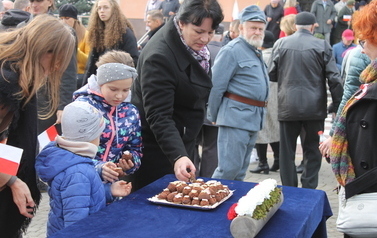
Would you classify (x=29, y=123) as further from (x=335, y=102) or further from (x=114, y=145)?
(x=335, y=102)

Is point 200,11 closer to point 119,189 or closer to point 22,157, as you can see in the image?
point 119,189

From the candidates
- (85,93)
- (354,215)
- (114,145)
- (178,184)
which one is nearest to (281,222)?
(354,215)

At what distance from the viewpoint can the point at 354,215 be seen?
114 inches

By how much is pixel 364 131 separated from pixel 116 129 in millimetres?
1463

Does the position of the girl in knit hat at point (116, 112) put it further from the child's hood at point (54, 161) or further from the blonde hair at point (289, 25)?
the blonde hair at point (289, 25)

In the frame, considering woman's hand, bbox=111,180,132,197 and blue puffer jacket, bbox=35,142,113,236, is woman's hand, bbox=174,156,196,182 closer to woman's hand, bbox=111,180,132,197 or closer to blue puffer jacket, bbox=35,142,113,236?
woman's hand, bbox=111,180,132,197

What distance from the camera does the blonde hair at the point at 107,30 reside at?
618cm

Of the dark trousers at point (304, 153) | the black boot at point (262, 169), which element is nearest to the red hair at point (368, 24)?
the dark trousers at point (304, 153)

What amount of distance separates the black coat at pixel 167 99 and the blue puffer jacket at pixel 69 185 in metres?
0.53

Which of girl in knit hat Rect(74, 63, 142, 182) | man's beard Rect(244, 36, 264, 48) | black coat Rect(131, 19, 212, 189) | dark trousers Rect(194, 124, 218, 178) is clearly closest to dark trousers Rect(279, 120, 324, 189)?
dark trousers Rect(194, 124, 218, 178)

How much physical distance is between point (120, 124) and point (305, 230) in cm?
135

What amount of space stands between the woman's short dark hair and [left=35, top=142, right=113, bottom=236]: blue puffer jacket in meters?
1.04

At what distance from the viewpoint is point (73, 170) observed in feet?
9.50

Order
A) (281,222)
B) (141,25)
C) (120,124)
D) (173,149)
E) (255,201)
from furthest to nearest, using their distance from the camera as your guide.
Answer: (141,25), (120,124), (173,149), (281,222), (255,201)
